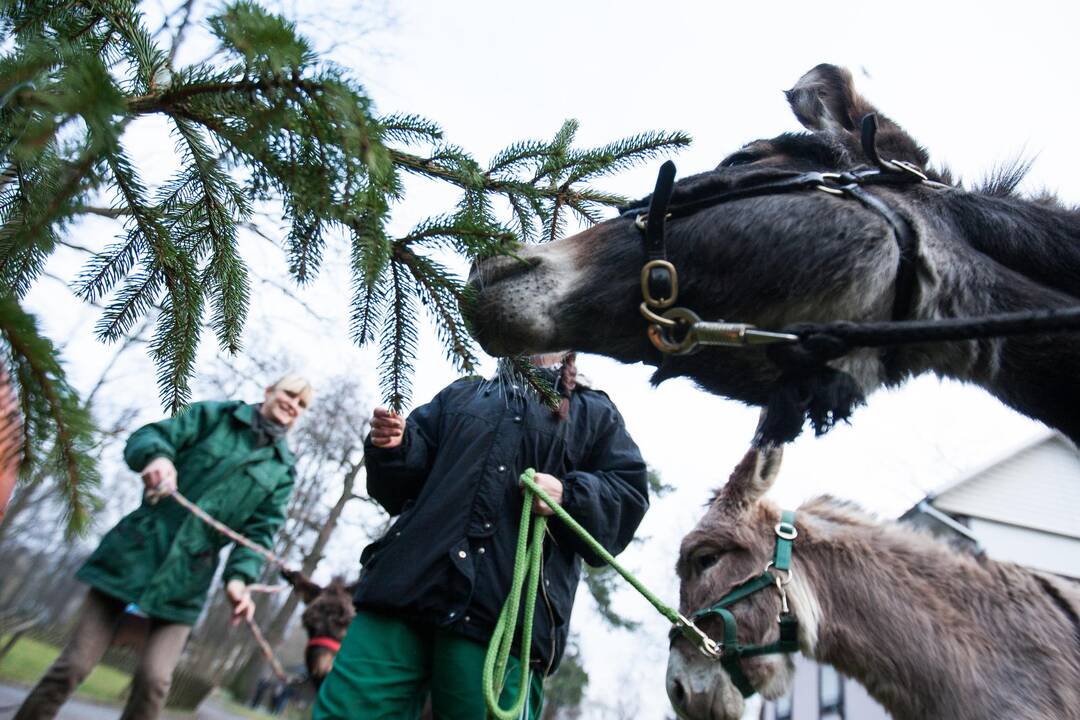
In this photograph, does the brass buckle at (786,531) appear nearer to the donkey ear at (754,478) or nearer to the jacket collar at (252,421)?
the donkey ear at (754,478)

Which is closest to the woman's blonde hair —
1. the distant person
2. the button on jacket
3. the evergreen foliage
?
the distant person

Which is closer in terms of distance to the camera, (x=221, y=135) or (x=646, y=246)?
(x=221, y=135)

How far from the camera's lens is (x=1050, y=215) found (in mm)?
1844

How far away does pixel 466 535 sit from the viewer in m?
2.32

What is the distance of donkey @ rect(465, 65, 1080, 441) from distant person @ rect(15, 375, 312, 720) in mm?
2076

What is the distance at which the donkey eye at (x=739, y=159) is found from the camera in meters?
2.05

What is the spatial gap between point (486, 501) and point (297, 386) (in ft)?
6.31

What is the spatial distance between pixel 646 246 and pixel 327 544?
56.0 ft

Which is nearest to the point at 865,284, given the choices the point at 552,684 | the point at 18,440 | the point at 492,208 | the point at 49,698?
the point at 492,208

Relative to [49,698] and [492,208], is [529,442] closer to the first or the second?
[492,208]

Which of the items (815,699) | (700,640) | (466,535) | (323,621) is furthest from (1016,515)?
(466,535)

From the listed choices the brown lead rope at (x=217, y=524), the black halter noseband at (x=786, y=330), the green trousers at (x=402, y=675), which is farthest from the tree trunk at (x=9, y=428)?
the brown lead rope at (x=217, y=524)

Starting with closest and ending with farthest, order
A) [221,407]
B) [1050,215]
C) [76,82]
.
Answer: [76,82], [1050,215], [221,407]

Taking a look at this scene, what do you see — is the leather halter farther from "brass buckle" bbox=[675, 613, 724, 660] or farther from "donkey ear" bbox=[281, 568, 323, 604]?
"donkey ear" bbox=[281, 568, 323, 604]
